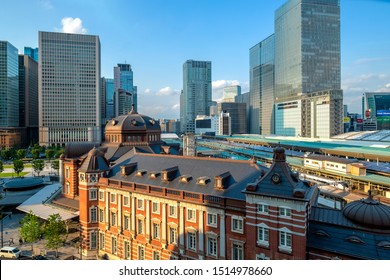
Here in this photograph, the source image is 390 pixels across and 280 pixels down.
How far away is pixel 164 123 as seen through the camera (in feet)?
622

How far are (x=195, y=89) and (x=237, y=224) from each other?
17715cm

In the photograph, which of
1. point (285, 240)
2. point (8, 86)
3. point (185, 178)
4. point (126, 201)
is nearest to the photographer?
point (285, 240)

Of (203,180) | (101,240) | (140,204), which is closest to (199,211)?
(203,180)

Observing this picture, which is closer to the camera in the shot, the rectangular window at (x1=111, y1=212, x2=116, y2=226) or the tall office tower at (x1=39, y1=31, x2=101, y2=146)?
the rectangular window at (x1=111, y1=212, x2=116, y2=226)

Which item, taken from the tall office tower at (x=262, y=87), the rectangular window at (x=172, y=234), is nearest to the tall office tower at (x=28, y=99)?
the tall office tower at (x=262, y=87)

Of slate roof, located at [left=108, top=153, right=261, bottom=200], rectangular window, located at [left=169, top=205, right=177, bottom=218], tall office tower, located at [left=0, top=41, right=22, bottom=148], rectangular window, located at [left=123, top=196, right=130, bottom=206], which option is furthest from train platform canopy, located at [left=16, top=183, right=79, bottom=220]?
tall office tower, located at [left=0, top=41, right=22, bottom=148]

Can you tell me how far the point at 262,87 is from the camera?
459 feet

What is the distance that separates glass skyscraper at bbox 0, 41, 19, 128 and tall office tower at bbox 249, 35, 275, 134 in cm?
10700

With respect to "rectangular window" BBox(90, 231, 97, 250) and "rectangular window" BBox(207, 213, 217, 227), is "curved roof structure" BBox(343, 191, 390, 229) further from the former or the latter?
"rectangular window" BBox(90, 231, 97, 250)

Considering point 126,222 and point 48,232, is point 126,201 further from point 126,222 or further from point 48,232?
point 48,232

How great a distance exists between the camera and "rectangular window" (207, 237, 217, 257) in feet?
56.5

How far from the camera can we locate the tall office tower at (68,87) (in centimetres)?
9106

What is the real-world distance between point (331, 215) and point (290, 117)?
274ft

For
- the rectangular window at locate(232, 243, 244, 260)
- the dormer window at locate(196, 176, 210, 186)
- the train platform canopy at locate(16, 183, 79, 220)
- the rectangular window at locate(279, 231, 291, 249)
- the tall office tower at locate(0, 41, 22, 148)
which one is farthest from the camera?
the tall office tower at locate(0, 41, 22, 148)
